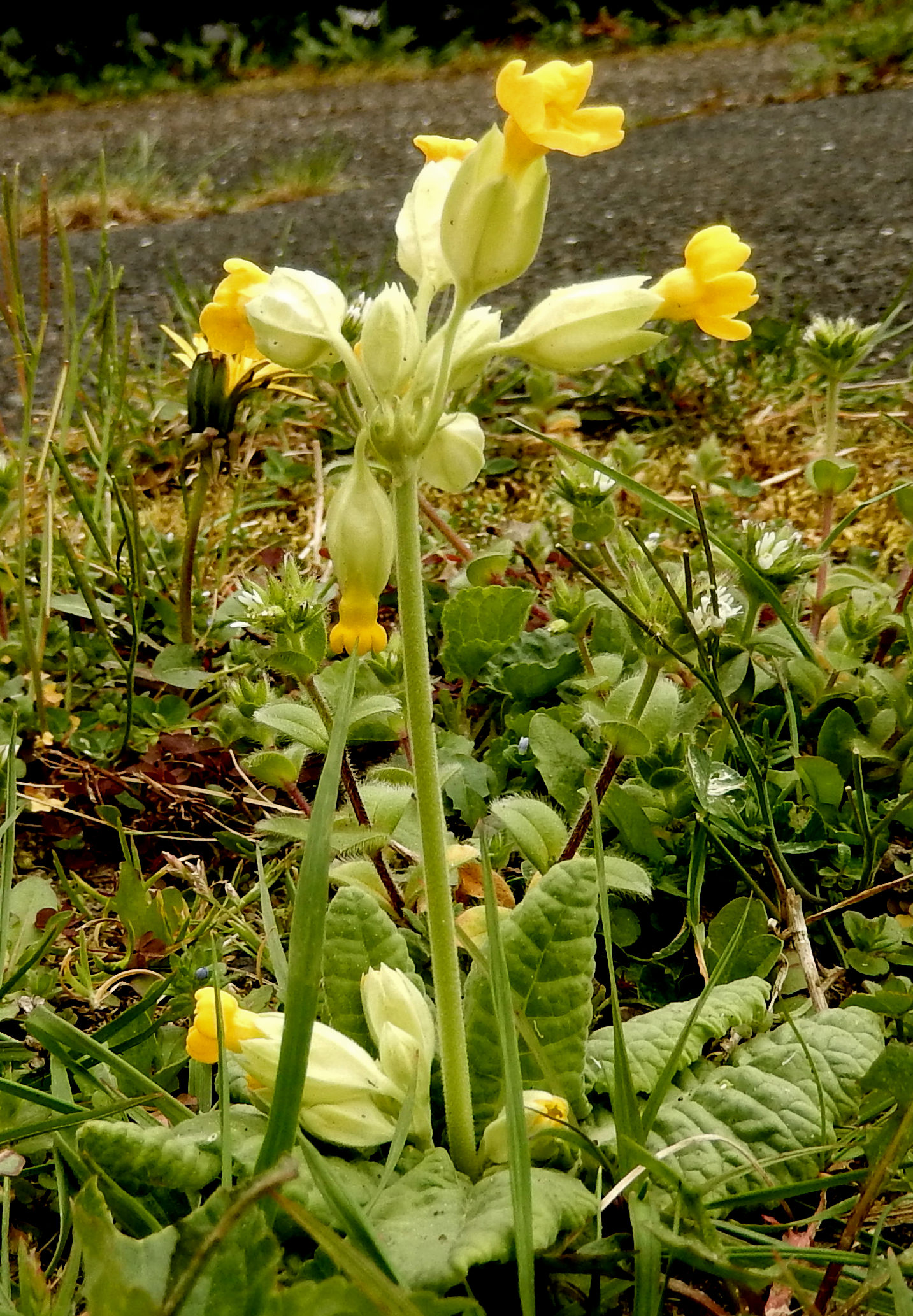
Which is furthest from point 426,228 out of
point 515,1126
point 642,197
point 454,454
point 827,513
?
point 642,197

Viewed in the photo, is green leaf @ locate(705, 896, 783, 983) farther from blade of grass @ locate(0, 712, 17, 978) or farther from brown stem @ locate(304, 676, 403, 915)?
blade of grass @ locate(0, 712, 17, 978)

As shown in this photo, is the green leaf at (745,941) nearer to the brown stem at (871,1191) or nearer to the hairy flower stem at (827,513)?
the brown stem at (871,1191)

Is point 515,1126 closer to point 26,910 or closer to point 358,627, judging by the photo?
point 358,627

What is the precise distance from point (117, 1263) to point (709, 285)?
0.75 metres

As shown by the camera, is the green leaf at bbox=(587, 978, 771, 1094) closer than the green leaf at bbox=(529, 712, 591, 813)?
Yes

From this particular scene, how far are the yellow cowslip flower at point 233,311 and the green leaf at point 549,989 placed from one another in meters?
0.49

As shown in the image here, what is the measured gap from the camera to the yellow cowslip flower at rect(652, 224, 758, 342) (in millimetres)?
853

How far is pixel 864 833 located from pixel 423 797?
0.58m

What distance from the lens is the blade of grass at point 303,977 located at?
647mm

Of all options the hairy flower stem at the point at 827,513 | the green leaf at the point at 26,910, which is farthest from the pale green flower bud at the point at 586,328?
the green leaf at the point at 26,910

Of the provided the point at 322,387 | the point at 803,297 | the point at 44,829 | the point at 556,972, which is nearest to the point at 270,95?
the point at 803,297

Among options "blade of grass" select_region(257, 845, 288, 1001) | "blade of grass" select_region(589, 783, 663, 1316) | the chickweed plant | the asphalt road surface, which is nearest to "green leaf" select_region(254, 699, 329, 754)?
the chickweed plant

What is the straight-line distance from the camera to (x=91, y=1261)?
592 millimetres

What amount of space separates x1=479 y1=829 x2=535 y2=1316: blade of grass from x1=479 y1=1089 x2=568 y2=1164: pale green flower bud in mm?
83
